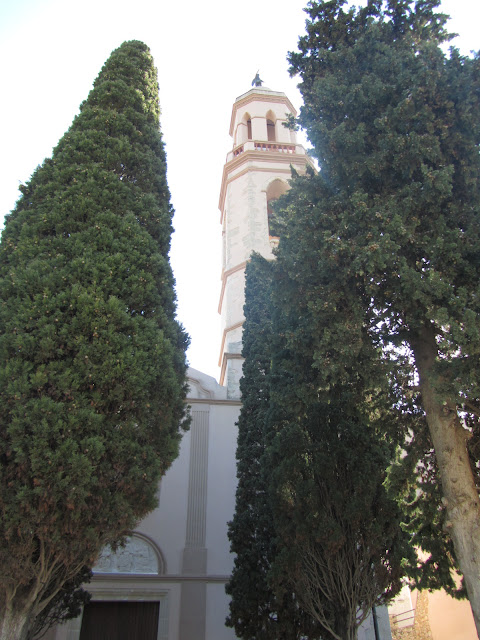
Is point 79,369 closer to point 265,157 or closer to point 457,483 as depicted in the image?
point 457,483

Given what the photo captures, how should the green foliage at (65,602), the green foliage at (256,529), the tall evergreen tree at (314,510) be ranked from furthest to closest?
the green foliage at (256,529), the green foliage at (65,602), the tall evergreen tree at (314,510)

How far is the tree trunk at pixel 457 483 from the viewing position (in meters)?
5.69

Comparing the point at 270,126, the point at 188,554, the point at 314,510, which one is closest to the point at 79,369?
the point at 314,510

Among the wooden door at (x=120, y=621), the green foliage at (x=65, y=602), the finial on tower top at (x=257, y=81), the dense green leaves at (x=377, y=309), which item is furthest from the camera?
the finial on tower top at (x=257, y=81)

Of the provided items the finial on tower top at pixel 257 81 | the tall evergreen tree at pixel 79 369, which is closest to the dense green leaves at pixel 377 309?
the tall evergreen tree at pixel 79 369

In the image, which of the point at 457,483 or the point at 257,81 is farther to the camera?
the point at 257,81

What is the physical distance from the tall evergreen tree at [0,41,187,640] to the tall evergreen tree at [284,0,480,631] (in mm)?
2122

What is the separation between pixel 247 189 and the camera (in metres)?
20.3

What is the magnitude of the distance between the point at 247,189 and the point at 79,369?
49.8 ft

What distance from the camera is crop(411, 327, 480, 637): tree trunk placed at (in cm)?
569

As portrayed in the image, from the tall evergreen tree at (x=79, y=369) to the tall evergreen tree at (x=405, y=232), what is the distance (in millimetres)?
2122

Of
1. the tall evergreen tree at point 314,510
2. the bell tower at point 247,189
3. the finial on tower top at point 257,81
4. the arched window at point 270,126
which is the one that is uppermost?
the finial on tower top at point 257,81

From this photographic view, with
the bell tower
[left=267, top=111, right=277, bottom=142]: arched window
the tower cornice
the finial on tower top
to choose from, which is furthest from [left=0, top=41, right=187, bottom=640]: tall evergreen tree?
the finial on tower top

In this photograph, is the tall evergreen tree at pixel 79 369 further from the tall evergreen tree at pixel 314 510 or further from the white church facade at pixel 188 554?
the white church facade at pixel 188 554
